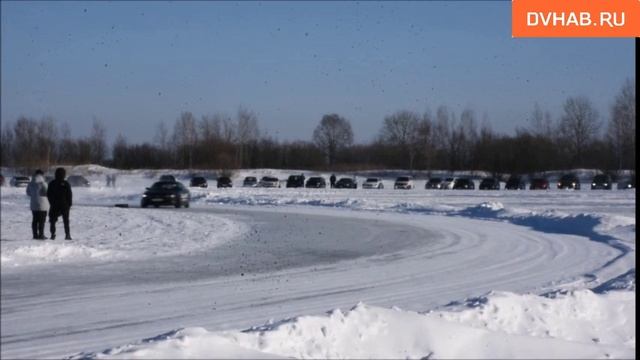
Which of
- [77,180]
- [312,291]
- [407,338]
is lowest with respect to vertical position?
[312,291]

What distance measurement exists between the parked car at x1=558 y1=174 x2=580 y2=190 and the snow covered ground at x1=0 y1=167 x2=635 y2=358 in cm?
2365

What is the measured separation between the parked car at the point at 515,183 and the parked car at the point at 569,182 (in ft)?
20.6

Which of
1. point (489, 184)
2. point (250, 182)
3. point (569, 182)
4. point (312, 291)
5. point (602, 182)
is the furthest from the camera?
point (250, 182)

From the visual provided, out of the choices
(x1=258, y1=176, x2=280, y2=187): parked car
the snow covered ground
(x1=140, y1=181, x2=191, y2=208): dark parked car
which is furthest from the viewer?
(x1=258, y1=176, x2=280, y2=187): parked car

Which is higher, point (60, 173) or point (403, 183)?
point (60, 173)

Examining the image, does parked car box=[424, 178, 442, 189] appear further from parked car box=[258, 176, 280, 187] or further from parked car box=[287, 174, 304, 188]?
parked car box=[258, 176, 280, 187]

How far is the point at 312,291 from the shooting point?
39.0ft

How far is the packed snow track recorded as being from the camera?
9039 millimetres

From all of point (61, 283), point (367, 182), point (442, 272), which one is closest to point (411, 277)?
point (442, 272)

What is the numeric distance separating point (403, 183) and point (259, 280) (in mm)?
56634

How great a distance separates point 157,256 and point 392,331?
9.17 metres

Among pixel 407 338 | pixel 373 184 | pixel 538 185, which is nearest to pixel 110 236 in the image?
pixel 407 338

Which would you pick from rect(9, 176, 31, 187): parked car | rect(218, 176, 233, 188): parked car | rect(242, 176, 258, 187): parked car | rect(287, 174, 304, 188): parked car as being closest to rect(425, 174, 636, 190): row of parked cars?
rect(287, 174, 304, 188): parked car

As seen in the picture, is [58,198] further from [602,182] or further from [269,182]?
[269,182]
